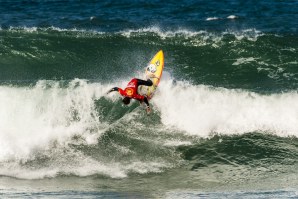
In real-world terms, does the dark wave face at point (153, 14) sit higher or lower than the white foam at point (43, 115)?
higher

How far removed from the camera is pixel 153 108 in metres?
17.7

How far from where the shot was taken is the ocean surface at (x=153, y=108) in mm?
14602

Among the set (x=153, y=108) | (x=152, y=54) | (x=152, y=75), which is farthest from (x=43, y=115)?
(x=152, y=54)

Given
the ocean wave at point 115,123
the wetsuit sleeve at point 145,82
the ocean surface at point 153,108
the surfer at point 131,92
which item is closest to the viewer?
the ocean surface at point 153,108

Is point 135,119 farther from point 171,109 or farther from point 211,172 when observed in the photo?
point 211,172

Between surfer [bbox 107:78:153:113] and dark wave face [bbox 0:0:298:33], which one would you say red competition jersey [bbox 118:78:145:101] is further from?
dark wave face [bbox 0:0:298:33]

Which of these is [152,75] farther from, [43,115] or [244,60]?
[244,60]

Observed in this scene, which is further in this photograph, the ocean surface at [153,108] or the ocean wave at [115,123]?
the ocean wave at [115,123]

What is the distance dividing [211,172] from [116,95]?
4669mm

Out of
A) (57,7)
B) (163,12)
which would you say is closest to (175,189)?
(163,12)

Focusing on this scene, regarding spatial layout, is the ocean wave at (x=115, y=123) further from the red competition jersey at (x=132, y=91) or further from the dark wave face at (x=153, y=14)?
the dark wave face at (x=153, y=14)

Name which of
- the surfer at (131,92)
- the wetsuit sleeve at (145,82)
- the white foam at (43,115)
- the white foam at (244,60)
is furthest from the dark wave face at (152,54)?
the surfer at (131,92)

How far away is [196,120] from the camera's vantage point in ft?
57.0

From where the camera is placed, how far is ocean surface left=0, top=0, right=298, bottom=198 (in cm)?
1460
